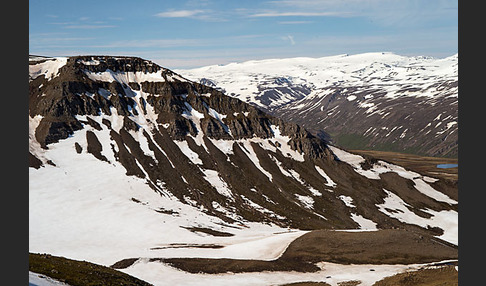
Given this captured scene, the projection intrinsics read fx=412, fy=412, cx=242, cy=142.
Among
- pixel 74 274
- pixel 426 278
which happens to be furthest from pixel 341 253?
pixel 74 274

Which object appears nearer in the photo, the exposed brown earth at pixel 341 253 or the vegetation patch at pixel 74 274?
the vegetation patch at pixel 74 274

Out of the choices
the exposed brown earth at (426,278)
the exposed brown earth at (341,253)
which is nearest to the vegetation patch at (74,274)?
the exposed brown earth at (341,253)

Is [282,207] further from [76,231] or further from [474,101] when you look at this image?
[474,101]

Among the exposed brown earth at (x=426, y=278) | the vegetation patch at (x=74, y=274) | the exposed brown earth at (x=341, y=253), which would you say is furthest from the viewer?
the exposed brown earth at (x=341, y=253)

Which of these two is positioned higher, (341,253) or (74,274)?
(74,274)

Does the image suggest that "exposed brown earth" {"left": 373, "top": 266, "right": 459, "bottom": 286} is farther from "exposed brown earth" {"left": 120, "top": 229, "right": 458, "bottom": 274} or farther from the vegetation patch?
the vegetation patch

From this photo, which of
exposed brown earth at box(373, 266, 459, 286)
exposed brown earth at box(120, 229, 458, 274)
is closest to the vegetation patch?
exposed brown earth at box(120, 229, 458, 274)

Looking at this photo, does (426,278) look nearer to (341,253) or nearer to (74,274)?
(341,253)

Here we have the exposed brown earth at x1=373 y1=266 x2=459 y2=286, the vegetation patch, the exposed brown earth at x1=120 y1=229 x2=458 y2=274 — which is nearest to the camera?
the vegetation patch

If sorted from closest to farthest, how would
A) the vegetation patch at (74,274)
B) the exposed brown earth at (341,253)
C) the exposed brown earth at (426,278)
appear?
the vegetation patch at (74,274) → the exposed brown earth at (426,278) → the exposed brown earth at (341,253)

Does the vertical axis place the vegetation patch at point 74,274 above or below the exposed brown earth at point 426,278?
above

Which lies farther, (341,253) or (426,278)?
(341,253)

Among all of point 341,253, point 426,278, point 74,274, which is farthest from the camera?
point 341,253

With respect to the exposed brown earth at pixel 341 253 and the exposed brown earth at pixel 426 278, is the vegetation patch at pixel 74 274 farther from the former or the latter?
the exposed brown earth at pixel 426 278
